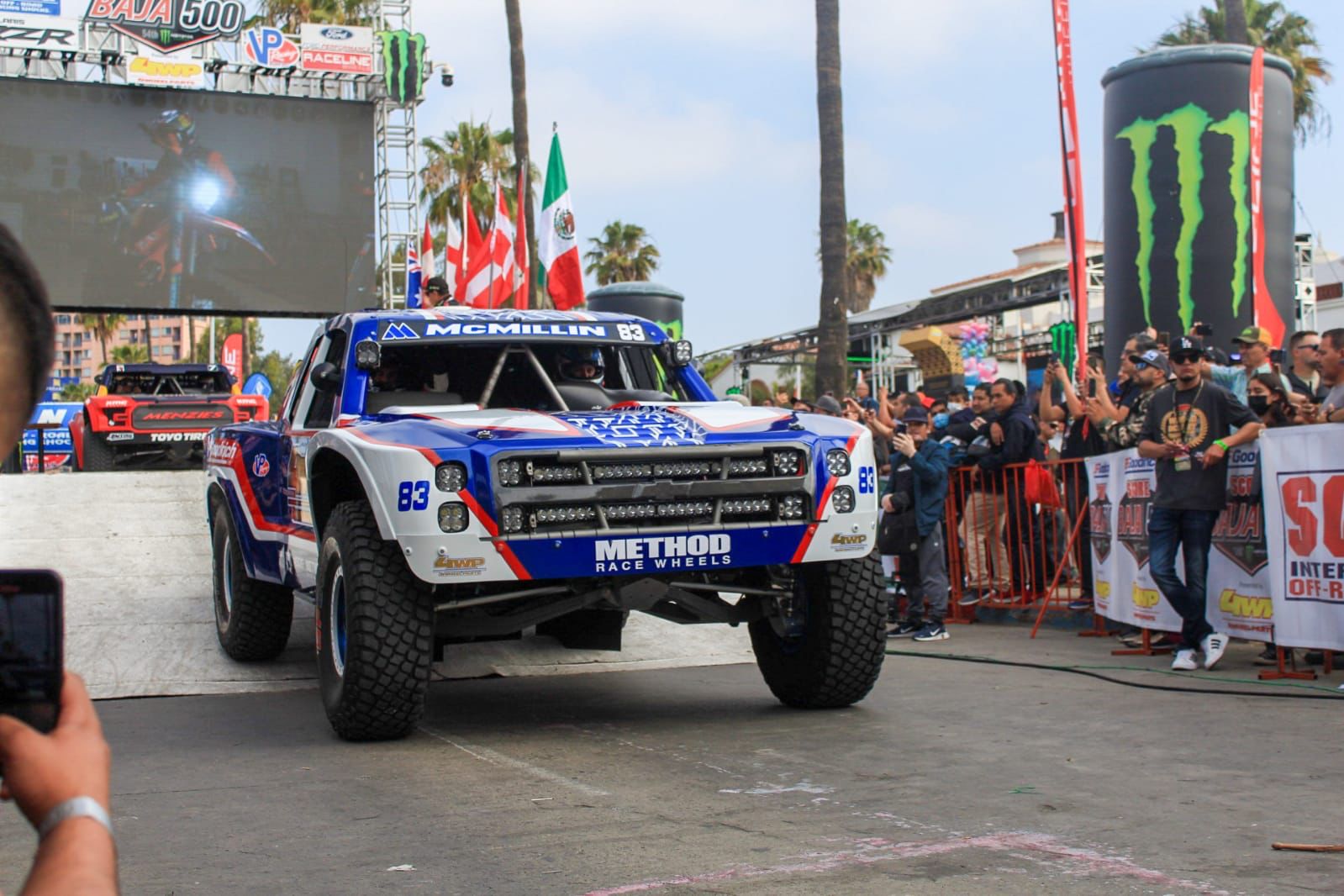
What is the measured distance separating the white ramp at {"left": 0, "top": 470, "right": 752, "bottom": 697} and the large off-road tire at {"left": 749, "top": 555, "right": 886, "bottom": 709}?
214cm

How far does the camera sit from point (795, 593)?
7.31m

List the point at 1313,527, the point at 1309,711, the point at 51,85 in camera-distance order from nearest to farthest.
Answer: the point at 1309,711, the point at 1313,527, the point at 51,85

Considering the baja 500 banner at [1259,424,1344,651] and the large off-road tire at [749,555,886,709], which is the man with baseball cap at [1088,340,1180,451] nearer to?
the baja 500 banner at [1259,424,1344,651]

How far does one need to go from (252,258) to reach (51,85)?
4.77m

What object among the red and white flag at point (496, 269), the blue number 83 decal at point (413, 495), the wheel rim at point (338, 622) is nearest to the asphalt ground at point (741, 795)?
the wheel rim at point (338, 622)

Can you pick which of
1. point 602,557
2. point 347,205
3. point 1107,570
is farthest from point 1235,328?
point 347,205

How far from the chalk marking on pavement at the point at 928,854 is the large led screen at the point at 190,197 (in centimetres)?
2651

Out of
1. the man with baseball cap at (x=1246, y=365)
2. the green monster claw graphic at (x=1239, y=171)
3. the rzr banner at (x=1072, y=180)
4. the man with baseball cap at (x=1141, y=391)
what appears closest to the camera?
the man with baseball cap at (x=1141, y=391)

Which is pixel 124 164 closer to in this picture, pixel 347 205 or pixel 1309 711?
pixel 347 205

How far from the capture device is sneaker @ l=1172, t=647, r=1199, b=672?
8.87 meters

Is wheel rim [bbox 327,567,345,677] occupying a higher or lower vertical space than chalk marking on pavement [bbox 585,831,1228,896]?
higher

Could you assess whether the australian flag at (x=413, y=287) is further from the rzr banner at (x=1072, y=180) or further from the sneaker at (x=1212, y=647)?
the sneaker at (x=1212, y=647)

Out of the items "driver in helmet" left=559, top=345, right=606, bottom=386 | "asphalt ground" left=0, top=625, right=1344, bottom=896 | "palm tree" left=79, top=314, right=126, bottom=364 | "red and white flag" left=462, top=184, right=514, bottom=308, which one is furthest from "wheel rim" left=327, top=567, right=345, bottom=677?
"palm tree" left=79, top=314, right=126, bottom=364

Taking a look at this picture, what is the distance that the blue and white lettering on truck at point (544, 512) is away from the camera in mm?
6422
